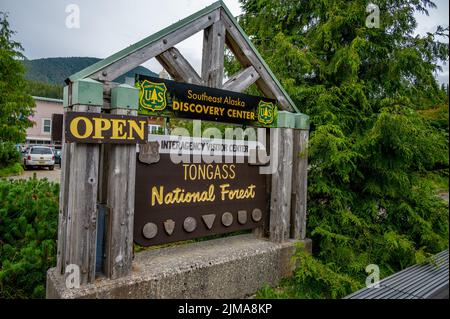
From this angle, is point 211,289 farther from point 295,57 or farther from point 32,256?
point 295,57

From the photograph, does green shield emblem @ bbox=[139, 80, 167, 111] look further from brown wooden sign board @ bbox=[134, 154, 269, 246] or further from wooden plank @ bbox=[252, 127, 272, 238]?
wooden plank @ bbox=[252, 127, 272, 238]

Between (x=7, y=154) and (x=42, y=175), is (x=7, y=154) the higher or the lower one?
the higher one

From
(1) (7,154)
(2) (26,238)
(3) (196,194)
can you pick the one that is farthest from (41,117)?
(3) (196,194)

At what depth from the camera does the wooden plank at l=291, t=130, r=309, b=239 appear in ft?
14.3

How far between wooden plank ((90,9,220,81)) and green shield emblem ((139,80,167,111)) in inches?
8.5

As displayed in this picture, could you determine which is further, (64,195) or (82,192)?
(64,195)

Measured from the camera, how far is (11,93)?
13.5 metres

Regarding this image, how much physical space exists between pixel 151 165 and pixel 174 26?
4.63ft

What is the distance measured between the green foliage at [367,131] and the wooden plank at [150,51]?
1896 mm

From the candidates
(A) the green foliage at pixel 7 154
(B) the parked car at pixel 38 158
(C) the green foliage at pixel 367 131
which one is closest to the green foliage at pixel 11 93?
(A) the green foliage at pixel 7 154

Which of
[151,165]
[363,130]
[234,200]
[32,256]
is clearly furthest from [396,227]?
[32,256]

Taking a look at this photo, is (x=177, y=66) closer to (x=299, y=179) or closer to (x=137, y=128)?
(x=137, y=128)

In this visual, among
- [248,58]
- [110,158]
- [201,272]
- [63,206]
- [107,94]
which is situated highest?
[248,58]

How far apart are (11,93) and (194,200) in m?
13.5
